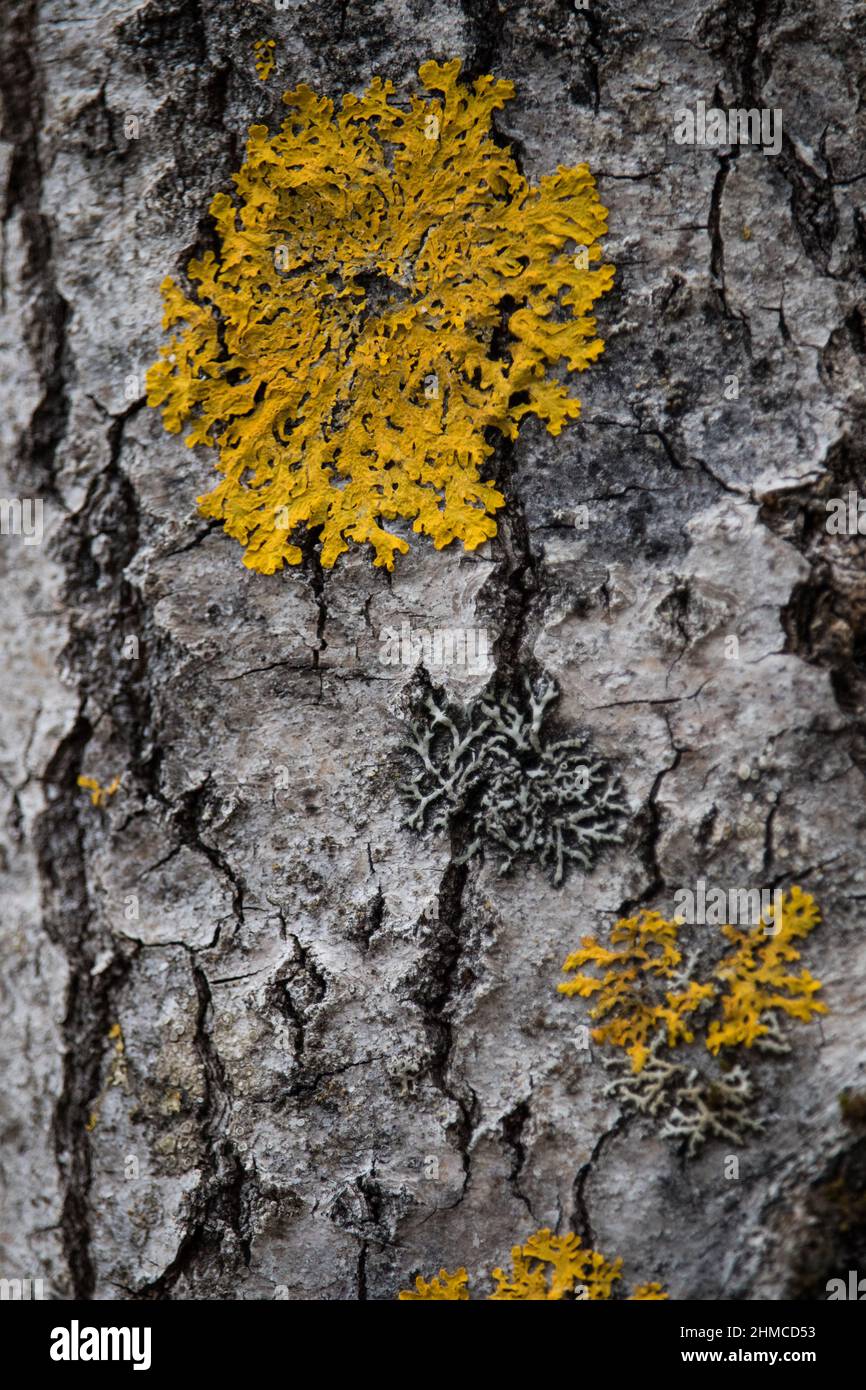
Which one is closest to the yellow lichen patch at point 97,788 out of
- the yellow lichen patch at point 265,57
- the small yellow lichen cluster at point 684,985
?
the small yellow lichen cluster at point 684,985

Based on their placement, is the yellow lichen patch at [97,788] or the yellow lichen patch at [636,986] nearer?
the yellow lichen patch at [636,986]

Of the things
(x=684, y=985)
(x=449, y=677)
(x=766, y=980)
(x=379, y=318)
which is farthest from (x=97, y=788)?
(x=766, y=980)

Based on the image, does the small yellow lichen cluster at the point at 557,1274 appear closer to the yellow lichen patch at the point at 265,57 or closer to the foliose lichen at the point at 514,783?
the foliose lichen at the point at 514,783

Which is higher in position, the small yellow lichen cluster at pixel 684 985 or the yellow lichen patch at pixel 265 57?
the yellow lichen patch at pixel 265 57

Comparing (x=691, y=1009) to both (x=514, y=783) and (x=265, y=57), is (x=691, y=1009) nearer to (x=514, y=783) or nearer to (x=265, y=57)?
(x=514, y=783)

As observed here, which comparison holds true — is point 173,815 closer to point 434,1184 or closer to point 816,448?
point 434,1184

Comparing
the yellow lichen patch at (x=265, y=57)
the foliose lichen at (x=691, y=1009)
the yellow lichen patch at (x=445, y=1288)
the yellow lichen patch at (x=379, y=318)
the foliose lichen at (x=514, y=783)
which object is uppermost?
the yellow lichen patch at (x=265, y=57)

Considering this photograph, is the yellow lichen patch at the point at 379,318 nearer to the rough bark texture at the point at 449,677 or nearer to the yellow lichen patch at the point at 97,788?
the rough bark texture at the point at 449,677

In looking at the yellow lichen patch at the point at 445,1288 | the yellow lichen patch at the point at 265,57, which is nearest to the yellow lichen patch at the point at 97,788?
the yellow lichen patch at the point at 445,1288
